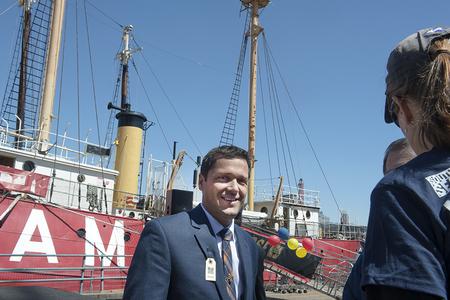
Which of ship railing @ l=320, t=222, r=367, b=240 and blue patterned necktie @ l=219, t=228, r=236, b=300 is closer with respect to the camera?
blue patterned necktie @ l=219, t=228, r=236, b=300

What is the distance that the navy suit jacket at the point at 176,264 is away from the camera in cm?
209

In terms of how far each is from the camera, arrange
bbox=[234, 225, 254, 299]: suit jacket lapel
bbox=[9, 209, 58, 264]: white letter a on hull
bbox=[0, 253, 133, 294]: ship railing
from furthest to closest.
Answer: bbox=[9, 209, 58, 264]: white letter a on hull → bbox=[0, 253, 133, 294]: ship railing → bbox=[234, 225, 254, 299]: suit jacket lapel

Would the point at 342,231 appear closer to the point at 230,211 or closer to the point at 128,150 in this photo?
the point at 128,150

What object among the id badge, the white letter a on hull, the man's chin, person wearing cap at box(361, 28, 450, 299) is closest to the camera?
person wearing cap at box(361, 28, 450, 299)

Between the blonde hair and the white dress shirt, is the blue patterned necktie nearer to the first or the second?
the white dress shirt

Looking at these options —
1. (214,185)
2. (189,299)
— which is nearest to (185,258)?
(189,299)

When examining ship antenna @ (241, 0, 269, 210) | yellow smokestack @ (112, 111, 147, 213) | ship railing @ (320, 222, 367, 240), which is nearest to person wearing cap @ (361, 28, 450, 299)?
yellow smokestack @ (112, 111, 147, 213)

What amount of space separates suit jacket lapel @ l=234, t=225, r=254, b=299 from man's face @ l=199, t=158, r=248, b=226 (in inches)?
7.4

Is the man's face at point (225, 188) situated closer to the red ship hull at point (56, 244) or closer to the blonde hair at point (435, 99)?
the blonde hair at point (435, 99)

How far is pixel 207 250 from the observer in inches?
91.8

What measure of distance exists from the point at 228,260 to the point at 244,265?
0.58ft

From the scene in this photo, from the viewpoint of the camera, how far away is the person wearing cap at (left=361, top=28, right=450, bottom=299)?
0.83m

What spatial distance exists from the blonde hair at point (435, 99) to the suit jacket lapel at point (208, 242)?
152 centimetres

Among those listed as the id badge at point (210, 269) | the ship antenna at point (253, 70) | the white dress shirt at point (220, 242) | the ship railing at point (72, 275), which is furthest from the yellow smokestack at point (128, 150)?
the id badge at point (210, 269)
